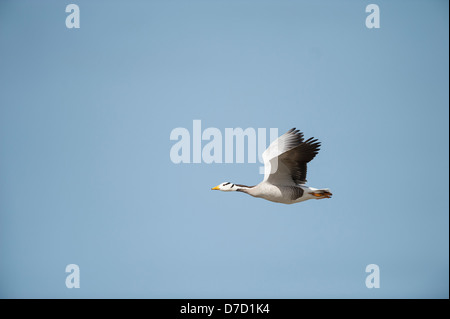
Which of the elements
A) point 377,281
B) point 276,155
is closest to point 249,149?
point 276,155

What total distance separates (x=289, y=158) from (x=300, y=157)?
7.9 inches

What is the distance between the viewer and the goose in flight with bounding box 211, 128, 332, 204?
13.0 metres

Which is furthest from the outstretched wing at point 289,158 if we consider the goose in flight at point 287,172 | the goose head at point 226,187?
the goose head at point 226,187

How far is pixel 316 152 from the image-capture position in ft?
42.9

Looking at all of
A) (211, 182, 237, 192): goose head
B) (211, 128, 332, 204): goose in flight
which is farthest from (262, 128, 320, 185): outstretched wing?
(211, 182, 237, 192): goose head

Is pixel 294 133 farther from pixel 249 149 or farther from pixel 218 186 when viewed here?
pixel 218 186

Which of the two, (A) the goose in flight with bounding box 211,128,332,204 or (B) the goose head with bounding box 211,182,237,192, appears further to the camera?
(B) the goose head with bounding box 211,182,237,192

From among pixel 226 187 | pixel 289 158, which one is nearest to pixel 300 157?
pixel 289 158

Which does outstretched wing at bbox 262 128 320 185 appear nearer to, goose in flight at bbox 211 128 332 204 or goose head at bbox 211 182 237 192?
goose in flight at bbox 211 128 332 204

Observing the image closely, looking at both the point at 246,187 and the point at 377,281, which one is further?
the point at 377,281

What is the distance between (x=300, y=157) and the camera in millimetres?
Answer: 13086

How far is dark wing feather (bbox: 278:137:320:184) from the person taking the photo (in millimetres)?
12992

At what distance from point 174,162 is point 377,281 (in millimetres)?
4768

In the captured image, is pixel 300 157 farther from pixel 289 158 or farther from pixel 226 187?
pixel 226 187
